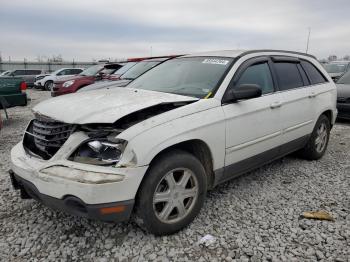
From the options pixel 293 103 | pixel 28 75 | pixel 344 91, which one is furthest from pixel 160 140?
pixel 28 75

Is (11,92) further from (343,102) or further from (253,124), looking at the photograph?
(343,102)

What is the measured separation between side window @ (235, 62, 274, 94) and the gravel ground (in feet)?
4.04

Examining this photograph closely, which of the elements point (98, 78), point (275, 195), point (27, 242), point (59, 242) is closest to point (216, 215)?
point (275, 195)

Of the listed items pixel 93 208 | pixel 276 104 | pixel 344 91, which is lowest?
pixel 93 208

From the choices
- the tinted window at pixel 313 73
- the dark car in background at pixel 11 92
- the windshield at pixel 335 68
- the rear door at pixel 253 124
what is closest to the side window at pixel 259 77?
the rear door at pixel 253 124

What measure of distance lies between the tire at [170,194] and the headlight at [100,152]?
0.32 meters

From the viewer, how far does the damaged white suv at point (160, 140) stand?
2531 mm

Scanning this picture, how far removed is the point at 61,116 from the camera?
279cm

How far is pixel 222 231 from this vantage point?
305 cm

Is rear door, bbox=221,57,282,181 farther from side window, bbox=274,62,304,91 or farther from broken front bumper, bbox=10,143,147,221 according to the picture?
broken front bumper, bbox=10,143,147,221

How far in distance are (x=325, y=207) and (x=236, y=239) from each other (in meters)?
1.26

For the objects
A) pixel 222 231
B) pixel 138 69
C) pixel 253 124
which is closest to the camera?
pixel 222 231

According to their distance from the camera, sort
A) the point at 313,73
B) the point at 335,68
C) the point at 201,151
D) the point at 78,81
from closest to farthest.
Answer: the point at 201,151 < the point at 313,73 < the point at 78,81 < the point at 335,68

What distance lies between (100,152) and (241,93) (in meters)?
1.54
